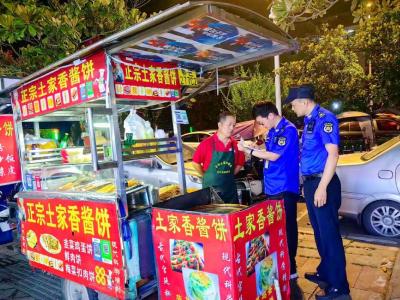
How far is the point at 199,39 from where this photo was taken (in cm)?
253

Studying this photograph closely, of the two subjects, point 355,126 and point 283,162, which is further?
point 355,126

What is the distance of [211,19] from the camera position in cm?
208

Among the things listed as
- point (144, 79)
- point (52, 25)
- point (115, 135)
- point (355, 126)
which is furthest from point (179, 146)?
point (355, 126)

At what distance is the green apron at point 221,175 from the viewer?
12.0 ft

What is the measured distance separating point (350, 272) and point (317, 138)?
69.5 inches

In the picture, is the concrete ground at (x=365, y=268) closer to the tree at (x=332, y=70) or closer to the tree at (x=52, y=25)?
the tree at (x=52, y=25)

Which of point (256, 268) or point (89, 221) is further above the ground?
point (89, 221)

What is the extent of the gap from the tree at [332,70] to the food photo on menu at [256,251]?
483 inches

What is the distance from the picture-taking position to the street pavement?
11.3 feet

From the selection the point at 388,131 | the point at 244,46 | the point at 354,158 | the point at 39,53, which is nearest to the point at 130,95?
the point at 244,46

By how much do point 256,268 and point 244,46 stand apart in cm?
174

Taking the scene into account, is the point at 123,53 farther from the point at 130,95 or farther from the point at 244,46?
the point at 244,46

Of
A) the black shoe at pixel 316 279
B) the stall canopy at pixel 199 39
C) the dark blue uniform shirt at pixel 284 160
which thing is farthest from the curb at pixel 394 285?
the stall canopy at pixel 199 39

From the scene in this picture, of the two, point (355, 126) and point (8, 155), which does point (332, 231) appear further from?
point (355, 126)
